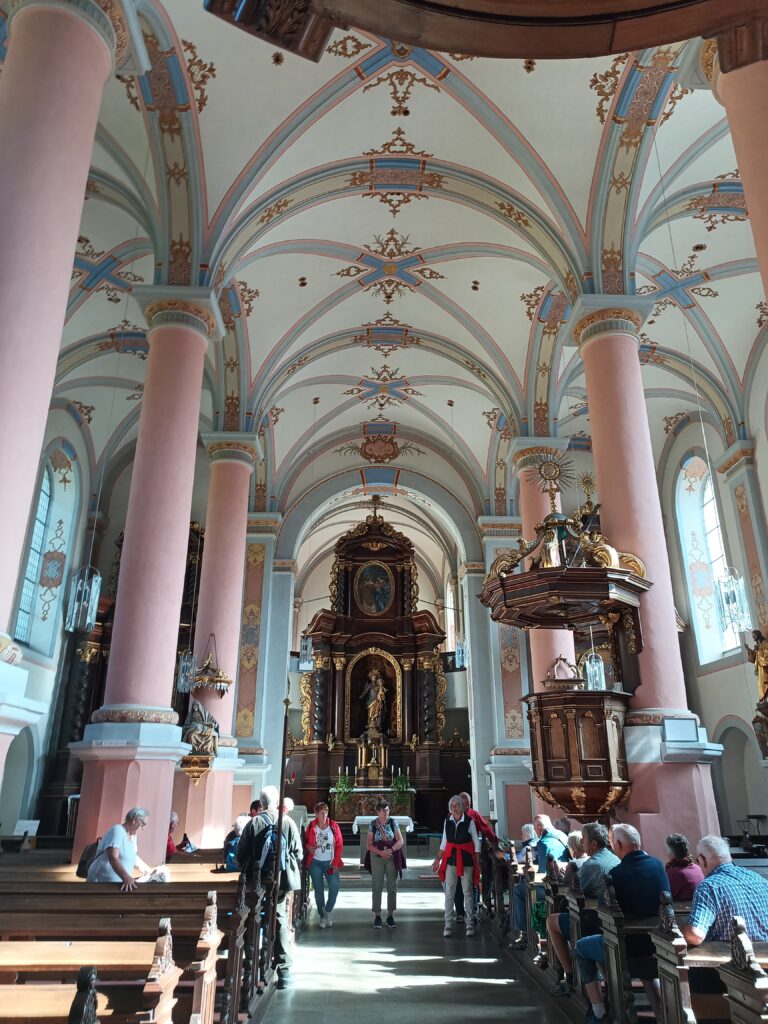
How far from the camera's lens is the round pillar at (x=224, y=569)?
35.6 ft

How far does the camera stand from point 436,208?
10844 mm

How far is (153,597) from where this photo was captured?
7105 mm

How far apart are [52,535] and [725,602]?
39.1 ft

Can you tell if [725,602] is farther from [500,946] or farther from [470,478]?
[470,478]

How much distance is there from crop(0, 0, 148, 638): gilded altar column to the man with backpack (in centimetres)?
287

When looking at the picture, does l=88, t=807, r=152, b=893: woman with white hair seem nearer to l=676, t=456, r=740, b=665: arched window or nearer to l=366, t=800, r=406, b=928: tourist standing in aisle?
l=366, t=800, r=406, b=928: tourist standing in aisle

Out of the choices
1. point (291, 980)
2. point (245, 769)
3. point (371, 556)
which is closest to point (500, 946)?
point (291, 980)

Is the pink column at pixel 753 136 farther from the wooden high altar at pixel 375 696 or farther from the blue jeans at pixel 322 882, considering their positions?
the wooden high altar at pixel 375 696

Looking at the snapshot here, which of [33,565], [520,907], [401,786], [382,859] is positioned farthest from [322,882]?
[401,786]

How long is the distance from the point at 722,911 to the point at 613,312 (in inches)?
262

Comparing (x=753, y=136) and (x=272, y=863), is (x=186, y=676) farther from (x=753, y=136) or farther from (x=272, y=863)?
(x=753, y=136)

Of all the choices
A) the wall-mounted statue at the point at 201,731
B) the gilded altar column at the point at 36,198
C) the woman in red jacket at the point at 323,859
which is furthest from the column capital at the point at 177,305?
the woman in red jacket at the point at 323,859

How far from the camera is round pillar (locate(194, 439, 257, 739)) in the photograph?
35.6ft

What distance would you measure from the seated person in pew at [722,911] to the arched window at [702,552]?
37.5 ft
